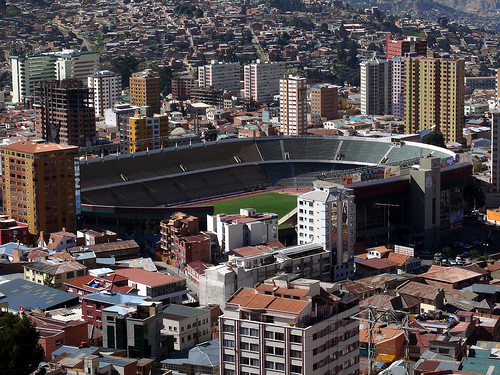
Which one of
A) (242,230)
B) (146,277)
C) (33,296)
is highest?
(242,230)

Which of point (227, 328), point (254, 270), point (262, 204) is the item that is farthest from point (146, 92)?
point (227, 328)

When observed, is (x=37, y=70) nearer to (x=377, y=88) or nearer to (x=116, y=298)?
(x=377, y=88)

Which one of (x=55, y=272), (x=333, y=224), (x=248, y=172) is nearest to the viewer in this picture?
(x=55, y=272)

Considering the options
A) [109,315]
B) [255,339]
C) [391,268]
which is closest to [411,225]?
[391,268]

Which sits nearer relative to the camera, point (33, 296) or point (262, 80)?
point (33, 296)

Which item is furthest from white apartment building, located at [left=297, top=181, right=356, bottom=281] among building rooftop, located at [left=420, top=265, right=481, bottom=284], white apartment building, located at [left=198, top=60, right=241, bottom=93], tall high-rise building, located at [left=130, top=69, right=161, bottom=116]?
white apartment building, located at [left=198, top=60, right=241, bottom=93]

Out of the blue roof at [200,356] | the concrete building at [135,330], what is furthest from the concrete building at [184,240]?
the concrete building at [135,330]
